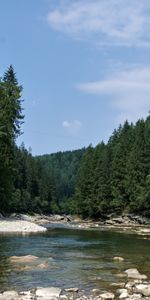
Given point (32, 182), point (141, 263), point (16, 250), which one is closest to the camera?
point (141, 263)

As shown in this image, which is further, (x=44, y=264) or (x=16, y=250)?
(x=16, y=250)

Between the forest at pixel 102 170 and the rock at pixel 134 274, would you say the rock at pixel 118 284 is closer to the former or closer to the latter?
the rock at pixel 134 274

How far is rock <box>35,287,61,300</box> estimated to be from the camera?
19041mm

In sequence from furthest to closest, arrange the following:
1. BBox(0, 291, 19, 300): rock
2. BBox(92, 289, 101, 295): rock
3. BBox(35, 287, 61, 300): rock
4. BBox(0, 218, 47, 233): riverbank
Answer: BBox(0, 218, 47, 233): riverbank < BBox(92, 289, 101, 295): rock < BBox(35, 287, 61, 300): rock < BBox(0, 291, 19, 300): rock

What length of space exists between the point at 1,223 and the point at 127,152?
4763 centimetres

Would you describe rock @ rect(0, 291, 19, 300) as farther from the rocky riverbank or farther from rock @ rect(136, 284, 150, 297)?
rock @ rect(136, 284, 150, 297)

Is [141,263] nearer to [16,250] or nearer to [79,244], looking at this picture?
[16,250]

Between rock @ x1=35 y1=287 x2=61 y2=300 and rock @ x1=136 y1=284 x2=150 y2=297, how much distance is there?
3.42m

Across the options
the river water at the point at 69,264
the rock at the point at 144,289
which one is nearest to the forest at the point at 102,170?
the river water at the point at 69,264

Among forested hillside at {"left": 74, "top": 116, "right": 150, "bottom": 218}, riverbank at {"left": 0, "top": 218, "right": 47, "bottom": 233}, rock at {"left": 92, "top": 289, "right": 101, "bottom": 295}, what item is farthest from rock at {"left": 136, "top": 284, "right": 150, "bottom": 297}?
forested hillside at {"left": 74, "top": 116, "right": 150, "bottom": 218}

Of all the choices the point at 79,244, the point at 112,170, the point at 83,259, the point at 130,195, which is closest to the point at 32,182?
the point at 112,170

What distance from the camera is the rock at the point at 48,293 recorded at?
19.0 m

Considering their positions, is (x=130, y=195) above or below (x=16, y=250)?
above

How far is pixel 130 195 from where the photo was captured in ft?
290
